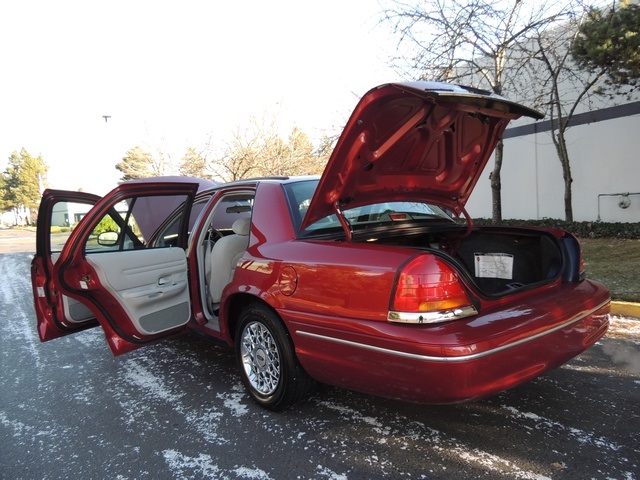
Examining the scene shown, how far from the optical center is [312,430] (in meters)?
2.83

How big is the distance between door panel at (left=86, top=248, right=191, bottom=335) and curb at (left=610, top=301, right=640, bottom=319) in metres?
4.75

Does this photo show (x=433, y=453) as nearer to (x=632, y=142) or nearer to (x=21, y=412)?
(x=21, y=412)

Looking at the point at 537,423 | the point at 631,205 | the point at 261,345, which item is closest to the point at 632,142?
the point at 631,205

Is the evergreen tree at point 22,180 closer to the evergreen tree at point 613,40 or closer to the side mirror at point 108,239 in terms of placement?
the side mirror at point 108,239

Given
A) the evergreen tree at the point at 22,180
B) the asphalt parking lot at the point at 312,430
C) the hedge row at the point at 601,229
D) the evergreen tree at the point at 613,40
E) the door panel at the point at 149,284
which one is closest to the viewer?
the asphalt parking lot at the point at 312,430

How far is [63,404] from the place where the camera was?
11.4 ft

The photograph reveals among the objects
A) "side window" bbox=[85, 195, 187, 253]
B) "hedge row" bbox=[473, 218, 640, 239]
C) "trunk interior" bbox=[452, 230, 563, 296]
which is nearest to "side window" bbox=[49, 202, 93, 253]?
"side window" bbox=[85, 195, 187, 253]

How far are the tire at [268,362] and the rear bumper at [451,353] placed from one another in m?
0.17

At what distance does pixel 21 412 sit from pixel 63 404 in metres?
0.28

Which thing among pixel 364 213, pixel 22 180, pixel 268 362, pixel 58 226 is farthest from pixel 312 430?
pixel 22 180

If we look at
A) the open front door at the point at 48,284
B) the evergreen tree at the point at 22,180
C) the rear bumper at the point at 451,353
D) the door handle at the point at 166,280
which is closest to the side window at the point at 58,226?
the open front door at the point at 48,284

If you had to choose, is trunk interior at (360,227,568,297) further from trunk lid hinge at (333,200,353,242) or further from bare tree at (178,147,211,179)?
bare tree at (178,147,211,179)

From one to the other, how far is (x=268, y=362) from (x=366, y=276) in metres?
1.13

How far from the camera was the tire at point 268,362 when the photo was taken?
9.48 feet
